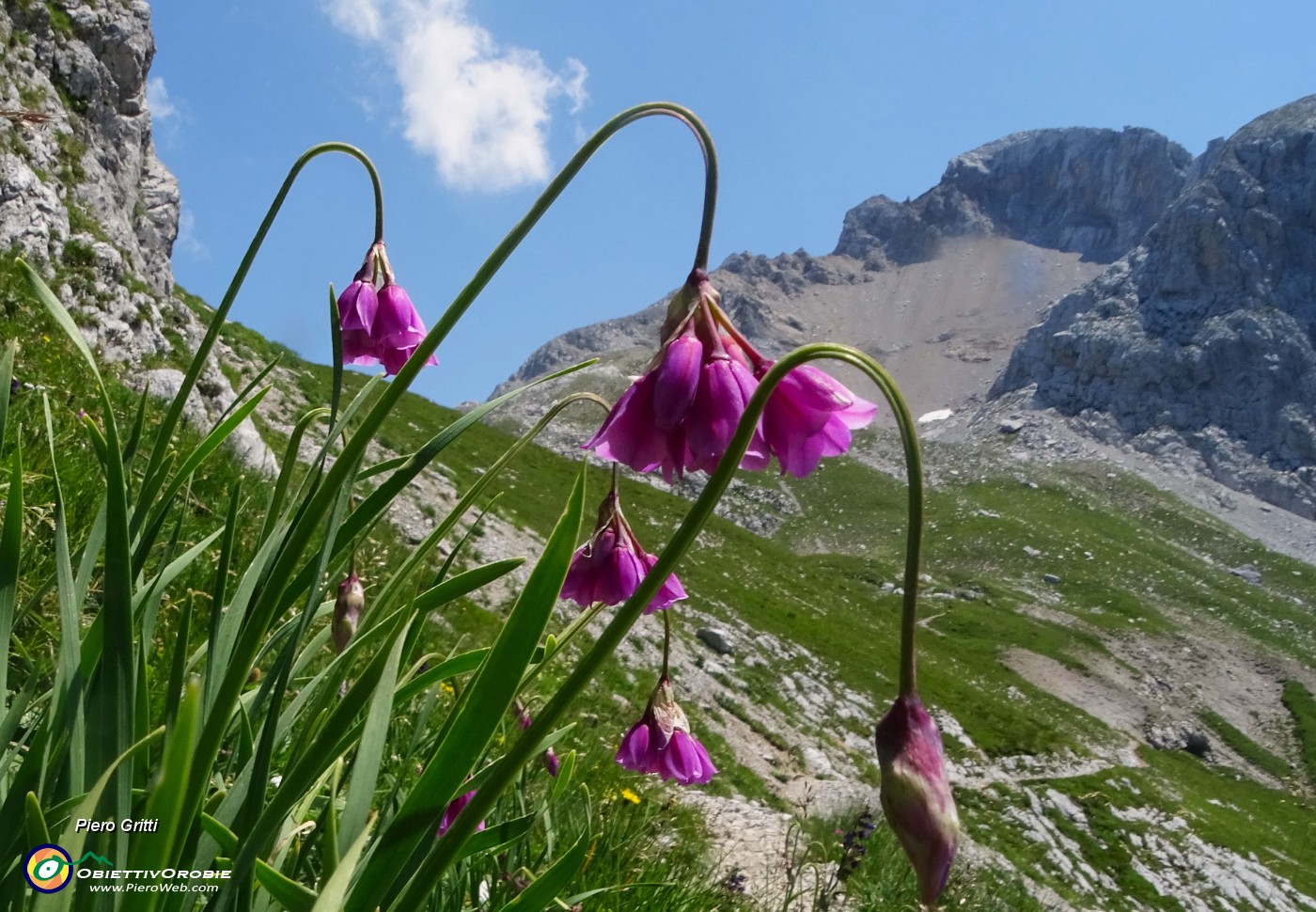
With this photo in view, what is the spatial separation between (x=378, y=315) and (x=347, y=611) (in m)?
0.95

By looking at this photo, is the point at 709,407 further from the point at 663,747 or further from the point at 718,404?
the point at 663,747

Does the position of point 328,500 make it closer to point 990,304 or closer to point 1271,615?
point 1271,615

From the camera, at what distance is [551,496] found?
31.7m

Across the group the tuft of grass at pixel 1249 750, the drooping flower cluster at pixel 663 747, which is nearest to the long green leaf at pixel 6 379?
the drooping flower cluster at pixel 663 747

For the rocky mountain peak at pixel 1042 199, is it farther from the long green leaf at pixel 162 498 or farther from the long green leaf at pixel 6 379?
the long green leaf at pixel 6 379

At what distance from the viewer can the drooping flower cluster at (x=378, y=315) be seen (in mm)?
2219

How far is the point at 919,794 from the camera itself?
102cm

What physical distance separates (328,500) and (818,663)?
85.2 feet

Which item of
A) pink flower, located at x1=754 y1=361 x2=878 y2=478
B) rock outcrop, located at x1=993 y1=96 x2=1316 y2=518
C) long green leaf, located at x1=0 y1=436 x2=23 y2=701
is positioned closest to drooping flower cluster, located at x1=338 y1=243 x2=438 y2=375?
long green leaf, located at x1=0 y1=436 x2=23 y2=701

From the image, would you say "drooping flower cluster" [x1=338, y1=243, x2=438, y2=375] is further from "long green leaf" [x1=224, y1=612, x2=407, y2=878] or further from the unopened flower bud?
"long green leaf" [x1=224, y1=612, x2=407, y2=878]

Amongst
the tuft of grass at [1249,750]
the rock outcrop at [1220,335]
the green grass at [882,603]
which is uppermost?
the rock outcrop at [1220,335]

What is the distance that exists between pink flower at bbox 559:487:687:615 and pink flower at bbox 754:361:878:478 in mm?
918

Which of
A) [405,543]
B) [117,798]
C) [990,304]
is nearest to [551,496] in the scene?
[405,543]
